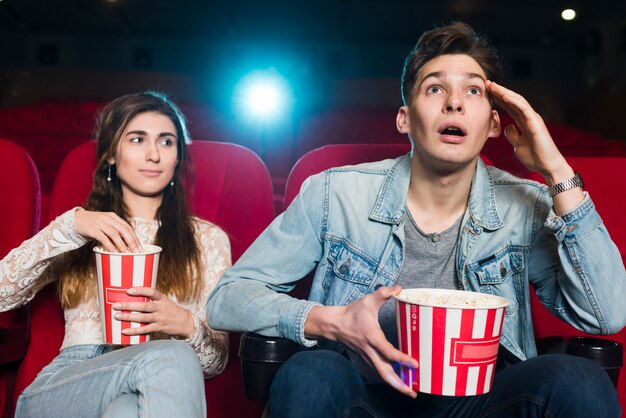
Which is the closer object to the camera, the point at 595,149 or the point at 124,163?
the point at 124,163

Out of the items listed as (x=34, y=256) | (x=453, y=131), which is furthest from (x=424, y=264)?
(x=34, y=256)

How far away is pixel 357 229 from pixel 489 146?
224 cm

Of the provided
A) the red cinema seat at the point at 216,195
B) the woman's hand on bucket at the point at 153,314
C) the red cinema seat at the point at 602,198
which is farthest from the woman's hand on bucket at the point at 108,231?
the red cinema seat at the point at 602,198

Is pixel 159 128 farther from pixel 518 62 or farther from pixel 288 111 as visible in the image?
pixel 518 62

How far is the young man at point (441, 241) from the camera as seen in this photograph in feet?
3.97

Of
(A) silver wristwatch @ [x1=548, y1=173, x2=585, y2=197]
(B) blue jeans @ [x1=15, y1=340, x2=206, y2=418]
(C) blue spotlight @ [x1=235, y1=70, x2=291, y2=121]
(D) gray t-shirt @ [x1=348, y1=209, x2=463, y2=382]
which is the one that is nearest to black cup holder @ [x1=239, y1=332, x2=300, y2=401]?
(B) blue jeans @ [x1=15, y1=340, x2=206, y2=418]

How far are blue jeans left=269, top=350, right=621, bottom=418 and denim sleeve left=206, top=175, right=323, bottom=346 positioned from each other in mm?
96

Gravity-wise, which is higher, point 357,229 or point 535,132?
point 535,132

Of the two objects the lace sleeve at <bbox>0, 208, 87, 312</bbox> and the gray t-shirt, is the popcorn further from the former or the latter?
the lace sleeve at <bbox>0, 208, 87, 312</bbox>

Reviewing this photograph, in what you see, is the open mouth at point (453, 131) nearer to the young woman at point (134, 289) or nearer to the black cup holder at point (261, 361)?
the black cup holder at point (261, 361)

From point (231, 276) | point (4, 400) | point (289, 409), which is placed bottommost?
point (4, 400)

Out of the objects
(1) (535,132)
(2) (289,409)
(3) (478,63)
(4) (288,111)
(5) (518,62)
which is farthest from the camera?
(5) (518,62)

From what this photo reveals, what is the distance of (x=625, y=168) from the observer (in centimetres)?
175

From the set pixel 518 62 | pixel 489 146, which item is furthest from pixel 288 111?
pixel 518 62
